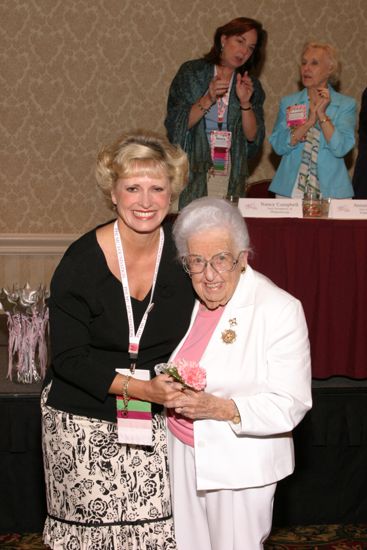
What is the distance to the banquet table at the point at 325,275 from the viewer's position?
13.4ft

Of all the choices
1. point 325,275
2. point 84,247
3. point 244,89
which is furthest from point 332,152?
point 84,247

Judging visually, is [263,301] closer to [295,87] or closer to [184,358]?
[184,358]

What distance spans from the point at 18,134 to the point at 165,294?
440 centimetres

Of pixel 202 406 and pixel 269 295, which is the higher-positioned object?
pixel 269 295

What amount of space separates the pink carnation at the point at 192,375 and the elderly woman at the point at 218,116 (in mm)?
2723

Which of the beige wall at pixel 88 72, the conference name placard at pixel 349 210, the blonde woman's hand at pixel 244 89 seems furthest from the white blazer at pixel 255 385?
the beige wall at pixel 88 72

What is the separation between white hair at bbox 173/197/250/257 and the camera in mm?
2520

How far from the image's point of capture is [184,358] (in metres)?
2.60

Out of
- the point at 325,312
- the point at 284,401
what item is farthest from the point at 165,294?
the point at 325,312

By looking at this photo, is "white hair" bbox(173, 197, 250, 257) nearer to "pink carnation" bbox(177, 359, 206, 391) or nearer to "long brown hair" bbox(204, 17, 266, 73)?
"pink carnation" bbox(177, 359, 206, 391)

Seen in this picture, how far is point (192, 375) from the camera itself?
2.34m

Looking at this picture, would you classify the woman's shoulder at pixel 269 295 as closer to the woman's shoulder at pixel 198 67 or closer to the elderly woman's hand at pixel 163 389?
the elderly woman's hand at pixel 163 389

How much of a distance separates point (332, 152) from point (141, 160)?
2408 millimetres

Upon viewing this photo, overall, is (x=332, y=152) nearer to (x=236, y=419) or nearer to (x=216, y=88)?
(x=216, y=88)
